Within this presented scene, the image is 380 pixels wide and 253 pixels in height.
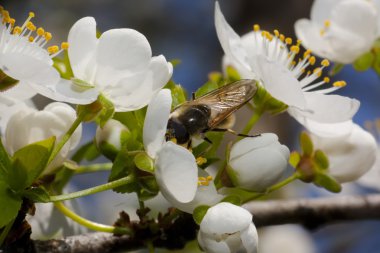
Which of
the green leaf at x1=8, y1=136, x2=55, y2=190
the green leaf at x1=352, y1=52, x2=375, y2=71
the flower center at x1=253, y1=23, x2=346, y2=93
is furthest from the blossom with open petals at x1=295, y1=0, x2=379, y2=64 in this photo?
the green leaf at x1=8, y1=136, x2=55, y2=190

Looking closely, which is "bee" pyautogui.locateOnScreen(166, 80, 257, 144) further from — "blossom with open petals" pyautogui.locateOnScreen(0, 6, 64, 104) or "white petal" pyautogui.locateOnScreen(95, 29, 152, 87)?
"blossom with open petals" pyautogui.locateOnScreen(0, 6, 64, 104)

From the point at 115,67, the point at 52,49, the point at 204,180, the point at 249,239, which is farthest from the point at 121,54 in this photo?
the point at 249,239

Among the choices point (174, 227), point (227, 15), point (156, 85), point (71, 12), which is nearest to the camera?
point (156, 85)

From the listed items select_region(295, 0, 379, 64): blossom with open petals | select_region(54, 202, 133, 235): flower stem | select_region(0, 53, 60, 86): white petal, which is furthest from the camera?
select_region(295, 0, 379, 64): blossom with open petals

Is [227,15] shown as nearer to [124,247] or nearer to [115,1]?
[115,1]

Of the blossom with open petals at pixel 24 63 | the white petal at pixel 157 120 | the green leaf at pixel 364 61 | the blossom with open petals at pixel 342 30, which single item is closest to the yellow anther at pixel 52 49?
the blossom with open petals at pixel 24 63

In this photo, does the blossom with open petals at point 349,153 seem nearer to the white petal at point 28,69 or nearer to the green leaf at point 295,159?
the green leaf at point 295,159

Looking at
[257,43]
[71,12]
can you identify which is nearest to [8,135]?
[257,43]
